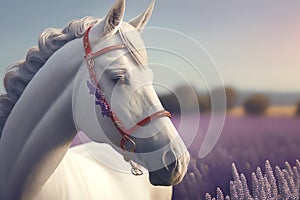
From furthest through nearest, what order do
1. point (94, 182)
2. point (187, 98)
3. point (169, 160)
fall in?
1. point (94, 182)
2. point (187, 98)
3. point (169, 160)

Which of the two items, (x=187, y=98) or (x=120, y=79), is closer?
(x=120, y=79)

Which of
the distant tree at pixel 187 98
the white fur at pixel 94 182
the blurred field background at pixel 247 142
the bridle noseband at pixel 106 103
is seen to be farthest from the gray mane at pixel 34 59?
the blurred field background at pixel 247 142

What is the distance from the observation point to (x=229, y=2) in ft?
7.20

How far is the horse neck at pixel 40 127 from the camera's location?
1.25 m

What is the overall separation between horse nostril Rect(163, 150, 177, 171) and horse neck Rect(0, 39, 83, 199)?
11.7 inches

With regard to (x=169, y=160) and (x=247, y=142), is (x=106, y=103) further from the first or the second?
(x=247, y=142)

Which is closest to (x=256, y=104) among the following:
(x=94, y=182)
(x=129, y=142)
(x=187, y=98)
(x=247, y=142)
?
(x=247, y=142)

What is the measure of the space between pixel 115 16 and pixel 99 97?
0.22m

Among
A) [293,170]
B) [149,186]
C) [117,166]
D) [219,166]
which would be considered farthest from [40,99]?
[293,170]

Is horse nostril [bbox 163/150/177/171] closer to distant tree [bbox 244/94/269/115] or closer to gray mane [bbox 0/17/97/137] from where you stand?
gray mane [bbox 0/17/97/137]

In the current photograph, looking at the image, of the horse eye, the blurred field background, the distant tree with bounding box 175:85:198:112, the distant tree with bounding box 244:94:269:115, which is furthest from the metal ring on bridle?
the distant tree with bounding box 244:94:269:115

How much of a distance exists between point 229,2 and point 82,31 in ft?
3.68

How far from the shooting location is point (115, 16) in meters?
1.17

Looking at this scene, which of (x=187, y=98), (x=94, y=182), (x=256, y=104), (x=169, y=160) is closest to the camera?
(x=169, y=160)
